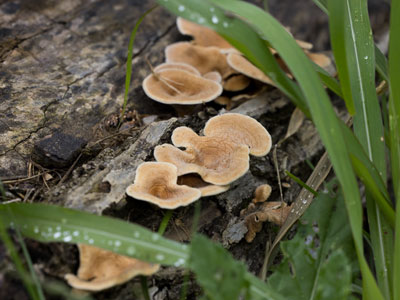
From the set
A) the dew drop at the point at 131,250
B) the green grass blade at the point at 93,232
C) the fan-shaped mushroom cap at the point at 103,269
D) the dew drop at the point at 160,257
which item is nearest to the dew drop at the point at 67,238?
the green grass blade at the point at 93,232

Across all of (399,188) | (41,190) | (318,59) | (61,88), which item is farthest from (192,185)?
(318,59)

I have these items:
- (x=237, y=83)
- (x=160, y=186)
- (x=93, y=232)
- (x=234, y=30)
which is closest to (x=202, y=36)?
(x=237, y=83)

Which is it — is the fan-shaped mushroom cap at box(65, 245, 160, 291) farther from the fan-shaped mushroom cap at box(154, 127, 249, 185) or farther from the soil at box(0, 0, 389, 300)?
the fan-shaped mushroom cap at box(154, 127, 249, 185)

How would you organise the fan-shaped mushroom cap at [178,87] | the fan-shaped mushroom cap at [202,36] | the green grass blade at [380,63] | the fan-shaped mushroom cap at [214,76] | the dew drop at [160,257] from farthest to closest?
1. the fan-shaped mushroom cap at [202,36]
2. the fan-shaped mushroom cap at [214,76]
3. the fan-shaped mushroom cap at [178,87]
4. the green grass blade at [380,63]
5. the dew drop at [160,257]

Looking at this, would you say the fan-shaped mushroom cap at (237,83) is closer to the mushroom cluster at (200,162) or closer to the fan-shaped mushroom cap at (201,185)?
the mushroom cluster at (200,162)

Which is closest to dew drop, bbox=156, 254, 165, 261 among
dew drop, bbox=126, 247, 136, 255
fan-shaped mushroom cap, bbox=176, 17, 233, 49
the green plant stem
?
dew drop, bbox=126, 247, 136, 255

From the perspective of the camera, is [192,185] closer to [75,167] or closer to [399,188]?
[75,167]

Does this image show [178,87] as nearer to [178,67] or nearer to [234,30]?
[178,67]
